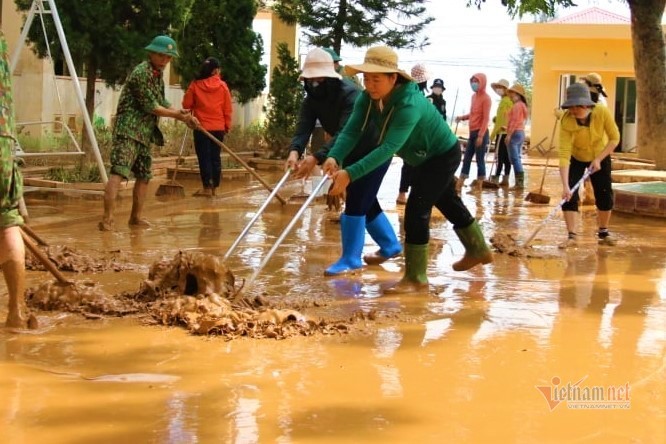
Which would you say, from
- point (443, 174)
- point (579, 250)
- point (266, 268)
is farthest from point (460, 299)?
point (579, 250)

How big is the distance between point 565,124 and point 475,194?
5408 mm

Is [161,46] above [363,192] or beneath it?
above

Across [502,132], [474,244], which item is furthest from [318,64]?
[502,132]

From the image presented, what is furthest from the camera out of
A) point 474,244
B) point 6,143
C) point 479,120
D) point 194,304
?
point 479,120

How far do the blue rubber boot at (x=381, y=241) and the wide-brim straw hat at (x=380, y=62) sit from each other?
5.38ft

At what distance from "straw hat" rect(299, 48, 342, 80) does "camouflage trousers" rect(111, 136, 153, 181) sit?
7.07 ft

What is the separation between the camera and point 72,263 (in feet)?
21.0

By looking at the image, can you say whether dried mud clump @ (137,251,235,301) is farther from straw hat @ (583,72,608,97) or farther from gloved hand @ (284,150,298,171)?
straw hat @ (583,72,608,97)

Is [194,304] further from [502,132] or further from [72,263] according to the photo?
[502,132]

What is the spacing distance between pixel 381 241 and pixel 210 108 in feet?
17.8

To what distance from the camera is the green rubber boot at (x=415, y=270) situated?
5969 mm

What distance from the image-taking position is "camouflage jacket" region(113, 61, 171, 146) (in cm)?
817

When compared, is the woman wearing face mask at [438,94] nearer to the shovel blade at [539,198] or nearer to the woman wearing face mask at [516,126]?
the shovel blade at [539,198]

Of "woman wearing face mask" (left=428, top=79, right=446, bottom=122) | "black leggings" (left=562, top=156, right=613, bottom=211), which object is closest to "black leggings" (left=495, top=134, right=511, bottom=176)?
"woman wearing face mask" (left=428, top=79, right=446, bottom=122)
